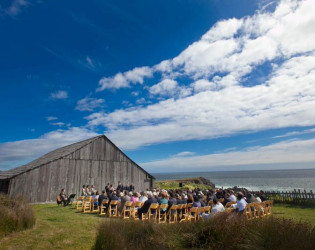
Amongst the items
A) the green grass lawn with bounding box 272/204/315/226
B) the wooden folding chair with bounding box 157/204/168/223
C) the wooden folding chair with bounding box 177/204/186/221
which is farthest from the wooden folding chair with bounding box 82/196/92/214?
the green grass lawn with bounding box 272/204/315/226

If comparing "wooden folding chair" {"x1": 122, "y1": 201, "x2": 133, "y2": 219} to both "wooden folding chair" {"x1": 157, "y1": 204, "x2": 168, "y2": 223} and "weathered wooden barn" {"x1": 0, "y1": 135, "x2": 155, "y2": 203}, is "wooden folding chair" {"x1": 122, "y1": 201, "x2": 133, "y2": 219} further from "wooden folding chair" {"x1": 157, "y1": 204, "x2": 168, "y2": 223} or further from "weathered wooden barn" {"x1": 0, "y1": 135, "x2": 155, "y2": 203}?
"weathered wooden barn" {"x1": 0, "y1": 135, "x2": 155, "y2": 203}

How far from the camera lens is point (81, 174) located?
19766 millimetres

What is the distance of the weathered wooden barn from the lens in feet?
54.7

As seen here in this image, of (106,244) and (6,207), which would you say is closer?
(106,244)

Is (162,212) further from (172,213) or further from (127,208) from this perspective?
(127,208)

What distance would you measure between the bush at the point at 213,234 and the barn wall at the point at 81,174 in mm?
13914

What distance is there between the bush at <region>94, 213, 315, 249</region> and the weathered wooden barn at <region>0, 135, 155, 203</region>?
542 inches

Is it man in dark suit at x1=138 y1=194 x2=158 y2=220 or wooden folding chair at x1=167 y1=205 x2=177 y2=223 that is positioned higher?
man in dark suit at x1=138 y1=194 x2=158 y2=220

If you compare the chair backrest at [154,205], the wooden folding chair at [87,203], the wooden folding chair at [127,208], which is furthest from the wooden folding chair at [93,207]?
the chair backrest at [154,205]

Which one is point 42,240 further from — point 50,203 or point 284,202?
point 284,202

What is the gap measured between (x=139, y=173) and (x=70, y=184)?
719 centimetres

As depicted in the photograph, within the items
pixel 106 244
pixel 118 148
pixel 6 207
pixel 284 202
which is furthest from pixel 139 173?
pixel 106 244

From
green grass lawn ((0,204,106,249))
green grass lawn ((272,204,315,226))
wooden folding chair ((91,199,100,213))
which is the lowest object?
green grass lawn ((272,204,315,226))

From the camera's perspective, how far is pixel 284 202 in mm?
17188
